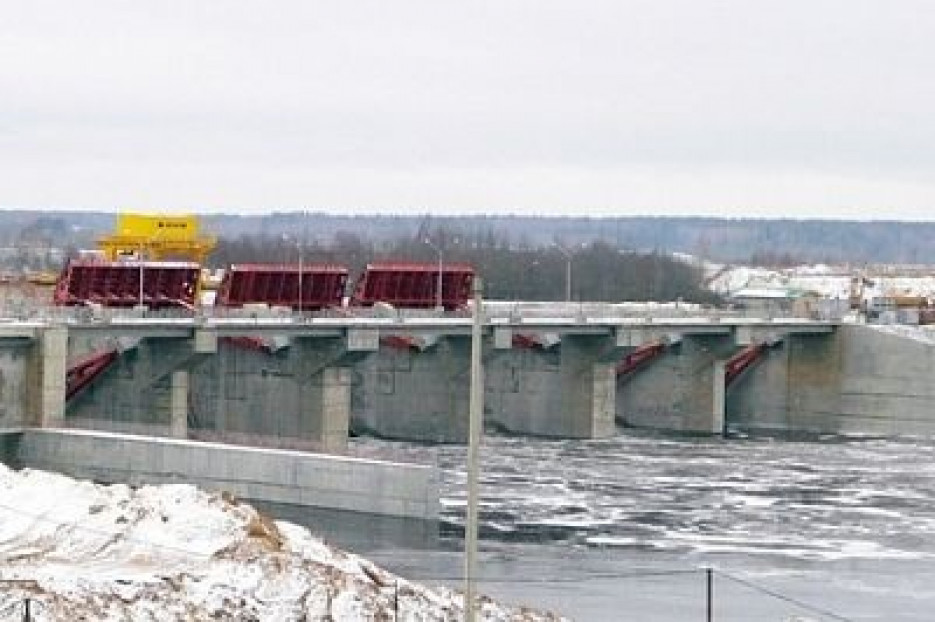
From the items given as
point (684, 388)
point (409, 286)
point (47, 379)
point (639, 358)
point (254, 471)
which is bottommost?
point (254, 471)

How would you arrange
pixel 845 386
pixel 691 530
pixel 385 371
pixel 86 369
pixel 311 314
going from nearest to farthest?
pixel 691 530
pixel 86 369
pixel 311 314
pixel 385 371
pixel 845 386

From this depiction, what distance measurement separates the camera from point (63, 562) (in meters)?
33.3

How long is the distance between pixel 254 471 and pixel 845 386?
A: 4143 cm

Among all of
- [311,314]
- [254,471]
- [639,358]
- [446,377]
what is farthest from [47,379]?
[639,358]

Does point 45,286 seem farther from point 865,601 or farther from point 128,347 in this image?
point 865,601

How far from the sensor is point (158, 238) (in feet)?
293

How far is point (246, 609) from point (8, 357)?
1337 inches

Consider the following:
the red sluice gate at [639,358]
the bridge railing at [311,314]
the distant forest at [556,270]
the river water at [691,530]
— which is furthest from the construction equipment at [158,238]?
the distant forest at [556,270]

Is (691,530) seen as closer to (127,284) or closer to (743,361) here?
(127,284)

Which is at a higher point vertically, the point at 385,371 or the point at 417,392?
the point at 385,371

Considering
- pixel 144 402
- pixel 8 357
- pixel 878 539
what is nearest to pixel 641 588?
pixel 878 539

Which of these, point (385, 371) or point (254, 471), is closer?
point (254, 471)

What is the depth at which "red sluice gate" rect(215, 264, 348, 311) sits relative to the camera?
79750mm

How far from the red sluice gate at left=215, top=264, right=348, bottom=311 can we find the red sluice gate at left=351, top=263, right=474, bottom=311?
2.75 metres
